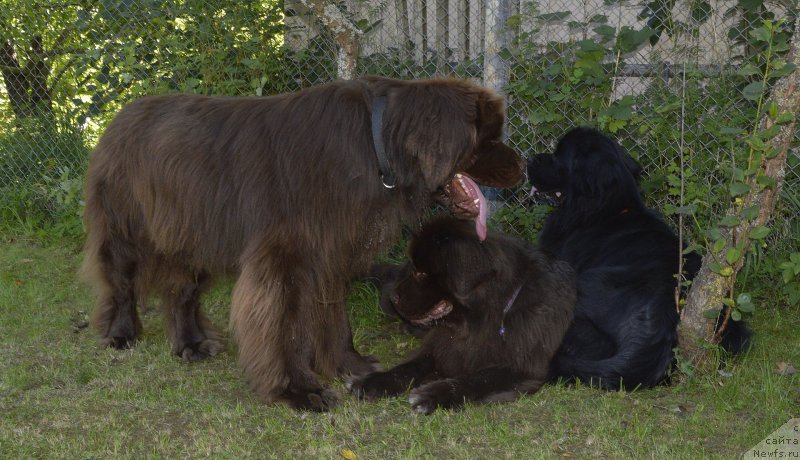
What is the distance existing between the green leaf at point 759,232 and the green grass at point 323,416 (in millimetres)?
749

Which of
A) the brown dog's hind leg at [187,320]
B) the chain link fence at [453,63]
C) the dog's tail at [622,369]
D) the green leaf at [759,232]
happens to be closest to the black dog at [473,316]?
the dog's tail at [622,369]

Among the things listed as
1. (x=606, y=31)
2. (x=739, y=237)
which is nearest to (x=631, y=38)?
(x=606, y=31)

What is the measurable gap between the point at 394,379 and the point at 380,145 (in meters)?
1.20

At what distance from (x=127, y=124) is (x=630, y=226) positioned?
287cm

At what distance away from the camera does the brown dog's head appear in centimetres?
370

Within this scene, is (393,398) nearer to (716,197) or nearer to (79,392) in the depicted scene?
(79,392)

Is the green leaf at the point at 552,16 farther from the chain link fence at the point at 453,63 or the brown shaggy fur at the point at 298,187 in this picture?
the brown shaggy fur at the point at 298,187

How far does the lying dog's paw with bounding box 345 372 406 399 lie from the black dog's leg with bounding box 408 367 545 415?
16 centimetres

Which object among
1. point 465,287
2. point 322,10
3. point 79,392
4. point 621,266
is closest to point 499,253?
point 465,287

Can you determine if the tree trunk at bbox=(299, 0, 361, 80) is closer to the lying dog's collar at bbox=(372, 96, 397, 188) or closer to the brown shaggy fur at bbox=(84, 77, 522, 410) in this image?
the brown shaggy fur at bbox=(84, 77, 522, 410)

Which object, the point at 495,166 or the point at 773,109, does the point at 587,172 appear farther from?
the point at 773,109

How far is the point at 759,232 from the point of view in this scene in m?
3.89

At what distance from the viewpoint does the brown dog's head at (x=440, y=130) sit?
12.1 feet

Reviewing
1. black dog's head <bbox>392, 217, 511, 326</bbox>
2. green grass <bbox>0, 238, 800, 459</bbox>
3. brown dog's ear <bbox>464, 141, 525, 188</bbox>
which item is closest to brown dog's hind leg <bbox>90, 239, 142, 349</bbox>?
green grass <bbox>0, 238, 800, 459</bbox>
